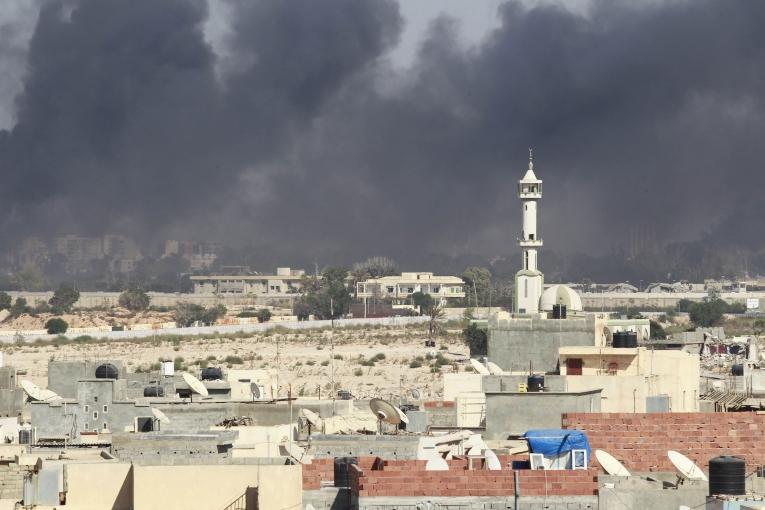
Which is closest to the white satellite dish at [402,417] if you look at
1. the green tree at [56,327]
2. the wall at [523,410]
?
the wall at [523,410]

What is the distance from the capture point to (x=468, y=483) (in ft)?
56.3

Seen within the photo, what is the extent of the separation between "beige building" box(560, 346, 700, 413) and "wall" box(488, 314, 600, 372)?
529 inches

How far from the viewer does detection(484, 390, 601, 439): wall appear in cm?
2477

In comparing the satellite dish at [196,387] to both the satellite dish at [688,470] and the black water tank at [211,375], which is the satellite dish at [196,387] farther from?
the satellite dish at [688,470]

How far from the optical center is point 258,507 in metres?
17.9

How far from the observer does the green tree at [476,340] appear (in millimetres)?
76500

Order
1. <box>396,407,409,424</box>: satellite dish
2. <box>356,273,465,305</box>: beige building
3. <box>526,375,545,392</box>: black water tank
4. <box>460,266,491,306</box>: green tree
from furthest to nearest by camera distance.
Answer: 1. <box>356,273,465,305</box>: beige building
2. <box>460,266,491,306</box>: green tree
3. <box>526,375,545,392</box>: black water tank
4. <box>396,407,409,424</box>: satellite dish

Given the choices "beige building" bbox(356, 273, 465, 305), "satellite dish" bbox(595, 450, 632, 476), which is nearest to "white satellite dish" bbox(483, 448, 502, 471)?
"satellite dish" bbox(595, 450, 632, 476)

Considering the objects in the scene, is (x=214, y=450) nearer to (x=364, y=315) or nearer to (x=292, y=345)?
(x=292, y=345)

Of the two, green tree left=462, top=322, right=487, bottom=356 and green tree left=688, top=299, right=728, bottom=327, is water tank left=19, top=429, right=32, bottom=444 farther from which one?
green tree left=688, top=299, right=728, bottom=327

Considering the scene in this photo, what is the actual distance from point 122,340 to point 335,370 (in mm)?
26370

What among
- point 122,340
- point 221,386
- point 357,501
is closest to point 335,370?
point 122,340

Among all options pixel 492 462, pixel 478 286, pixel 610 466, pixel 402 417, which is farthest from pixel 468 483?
pixel 478 286

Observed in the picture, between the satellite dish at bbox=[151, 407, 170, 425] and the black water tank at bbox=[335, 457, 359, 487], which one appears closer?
the black water tank at bbox=[335, 457, 359, 487]
